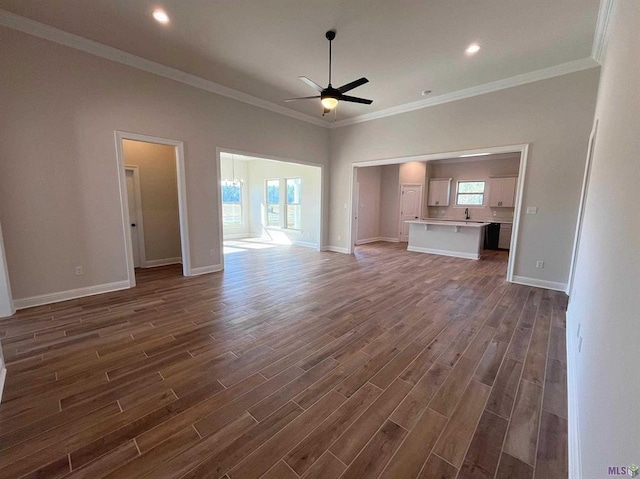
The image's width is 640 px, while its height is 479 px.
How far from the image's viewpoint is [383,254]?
7.22 m

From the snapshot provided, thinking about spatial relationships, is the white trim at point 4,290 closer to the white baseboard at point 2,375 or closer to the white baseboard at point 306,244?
the white baseboard at point 2,375

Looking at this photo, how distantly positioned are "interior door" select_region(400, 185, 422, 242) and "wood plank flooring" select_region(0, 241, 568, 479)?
222 inches

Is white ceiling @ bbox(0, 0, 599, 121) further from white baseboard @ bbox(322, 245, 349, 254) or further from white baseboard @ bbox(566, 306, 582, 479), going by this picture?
white baseboard @ bbox(322, 245, 349, 254)

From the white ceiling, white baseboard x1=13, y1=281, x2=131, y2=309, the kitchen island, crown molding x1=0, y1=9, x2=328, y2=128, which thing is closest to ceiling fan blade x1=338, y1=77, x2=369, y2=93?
the white ceiling

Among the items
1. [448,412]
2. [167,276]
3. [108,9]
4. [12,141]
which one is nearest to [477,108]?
[448,412]

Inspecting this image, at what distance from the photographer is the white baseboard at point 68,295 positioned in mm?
3377

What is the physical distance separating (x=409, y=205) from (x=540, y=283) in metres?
5.26

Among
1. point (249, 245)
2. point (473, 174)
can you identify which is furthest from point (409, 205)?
point (249, 245)

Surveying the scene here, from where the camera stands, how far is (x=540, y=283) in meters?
4.40

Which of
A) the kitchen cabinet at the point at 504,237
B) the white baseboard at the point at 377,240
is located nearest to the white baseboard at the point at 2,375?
the white baseboard at the point at 377,240

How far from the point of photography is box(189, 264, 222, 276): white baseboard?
4.95m

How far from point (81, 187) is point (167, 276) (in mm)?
1928

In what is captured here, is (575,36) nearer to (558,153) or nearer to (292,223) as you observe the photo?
(558,153)

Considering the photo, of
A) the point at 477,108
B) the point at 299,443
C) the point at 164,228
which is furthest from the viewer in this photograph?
the point at 164,228
